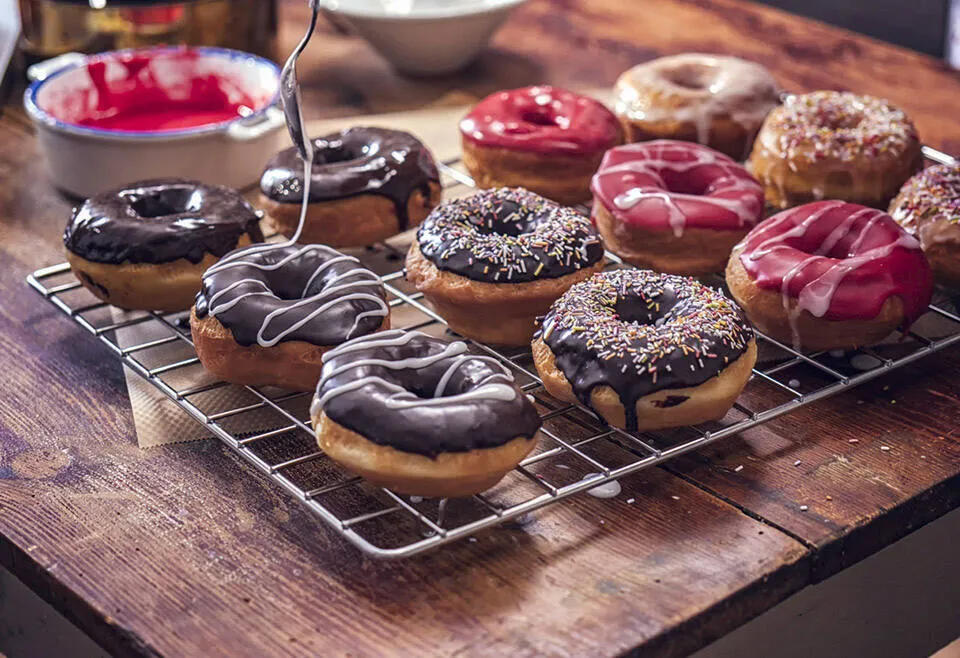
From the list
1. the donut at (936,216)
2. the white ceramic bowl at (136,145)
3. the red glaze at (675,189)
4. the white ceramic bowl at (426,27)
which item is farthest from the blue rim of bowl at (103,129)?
the donut at (936,216)

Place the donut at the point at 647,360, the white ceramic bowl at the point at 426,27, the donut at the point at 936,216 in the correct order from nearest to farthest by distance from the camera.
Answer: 1. the donut at the point at 647,360
2. the donut at the point at 936,216
3. the white ceramic bowl at the point at 426,27

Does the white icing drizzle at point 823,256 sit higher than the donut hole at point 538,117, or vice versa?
the white icing drizzle at point 823,256

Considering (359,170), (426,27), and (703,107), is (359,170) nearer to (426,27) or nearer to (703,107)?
(703,107)

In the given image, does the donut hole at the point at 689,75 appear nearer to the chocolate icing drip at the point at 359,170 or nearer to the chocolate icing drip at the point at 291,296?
the chocolate icing drip at the point at 359,170

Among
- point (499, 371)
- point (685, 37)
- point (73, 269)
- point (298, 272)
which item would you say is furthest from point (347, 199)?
point (685, 37)

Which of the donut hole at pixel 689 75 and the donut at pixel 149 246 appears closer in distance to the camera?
the donut at pixel 149 246

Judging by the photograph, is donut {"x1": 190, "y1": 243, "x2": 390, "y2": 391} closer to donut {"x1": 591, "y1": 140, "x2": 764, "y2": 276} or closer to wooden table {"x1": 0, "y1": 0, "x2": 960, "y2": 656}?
wooden table {"x1": 0, "y1": 0, "x2": 960, "y2": 656}
